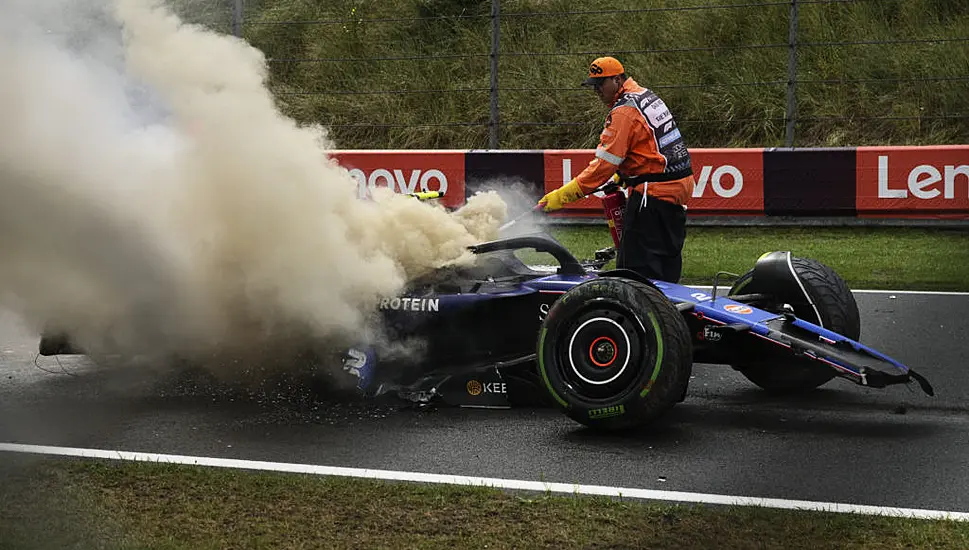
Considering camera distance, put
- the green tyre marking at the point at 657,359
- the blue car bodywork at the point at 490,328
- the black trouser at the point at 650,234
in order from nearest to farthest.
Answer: the green tyre marking at the point at 657,359, the blue car bodywork at the point at 490,328, the black trouser at the point at 650,234

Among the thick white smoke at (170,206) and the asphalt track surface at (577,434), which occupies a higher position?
the thick white smoke at (170,206)

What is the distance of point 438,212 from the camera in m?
7.12

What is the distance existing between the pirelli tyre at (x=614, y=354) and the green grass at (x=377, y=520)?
0.93m

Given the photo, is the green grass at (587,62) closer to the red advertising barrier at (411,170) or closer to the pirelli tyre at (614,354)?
the red advertising barrier at (411,170)

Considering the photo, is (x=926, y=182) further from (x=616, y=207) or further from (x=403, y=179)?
(x=616, y=207)

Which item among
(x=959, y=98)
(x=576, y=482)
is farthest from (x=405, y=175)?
(x=576, y=482)

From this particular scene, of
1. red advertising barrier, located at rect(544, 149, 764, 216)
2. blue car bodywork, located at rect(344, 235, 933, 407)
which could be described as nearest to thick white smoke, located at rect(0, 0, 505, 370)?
blue car bodywork, located at rect(344, 235, 933, 407)

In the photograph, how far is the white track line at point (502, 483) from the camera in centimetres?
484

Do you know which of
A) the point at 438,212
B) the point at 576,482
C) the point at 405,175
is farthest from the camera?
the point at 405,175

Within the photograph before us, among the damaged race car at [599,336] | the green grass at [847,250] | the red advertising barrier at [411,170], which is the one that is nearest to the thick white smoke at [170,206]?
the damaged race car at [599,336]

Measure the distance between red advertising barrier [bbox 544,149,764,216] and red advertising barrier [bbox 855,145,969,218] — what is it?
3.51 feet

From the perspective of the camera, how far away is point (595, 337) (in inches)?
237

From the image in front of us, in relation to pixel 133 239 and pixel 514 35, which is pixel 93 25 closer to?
pixel 133 239

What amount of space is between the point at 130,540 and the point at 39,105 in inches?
118
